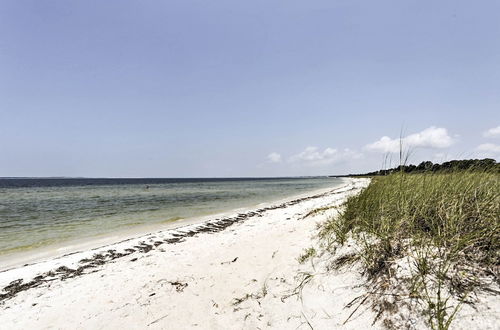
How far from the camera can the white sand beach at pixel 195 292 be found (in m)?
2.91

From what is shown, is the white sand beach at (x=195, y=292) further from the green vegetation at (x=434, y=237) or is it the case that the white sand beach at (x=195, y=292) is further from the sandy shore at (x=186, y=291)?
the green vegetation at (x=434, y=237)

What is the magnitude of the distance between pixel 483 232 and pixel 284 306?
2455 millimetres

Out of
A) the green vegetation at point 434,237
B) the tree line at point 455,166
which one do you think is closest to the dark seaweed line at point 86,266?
the green vegetation at point 434,237

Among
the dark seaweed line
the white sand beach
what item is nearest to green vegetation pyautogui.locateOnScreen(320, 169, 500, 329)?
the white sand beach

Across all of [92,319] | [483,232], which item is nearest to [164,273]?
[92,319]

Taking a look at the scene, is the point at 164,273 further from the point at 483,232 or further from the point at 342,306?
the point at 483,232

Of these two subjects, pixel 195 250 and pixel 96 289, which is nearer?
pixel 96 289

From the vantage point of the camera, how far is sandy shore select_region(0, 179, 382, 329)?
3.01m

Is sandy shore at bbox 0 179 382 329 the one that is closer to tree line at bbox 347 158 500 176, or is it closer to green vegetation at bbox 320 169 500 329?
green vegetation at bbox 320 169 500 329

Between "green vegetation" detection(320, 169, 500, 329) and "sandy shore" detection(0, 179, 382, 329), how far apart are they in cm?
48

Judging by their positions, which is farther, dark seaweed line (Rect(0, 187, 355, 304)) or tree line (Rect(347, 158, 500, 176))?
dark seaweed line (Rect(0, 187, 355, 304))

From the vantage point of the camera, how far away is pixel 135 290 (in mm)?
4637

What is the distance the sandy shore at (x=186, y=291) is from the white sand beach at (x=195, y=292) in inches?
0.5

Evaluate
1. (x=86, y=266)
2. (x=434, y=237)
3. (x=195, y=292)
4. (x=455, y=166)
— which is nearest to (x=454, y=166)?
(x=455, y=166)
